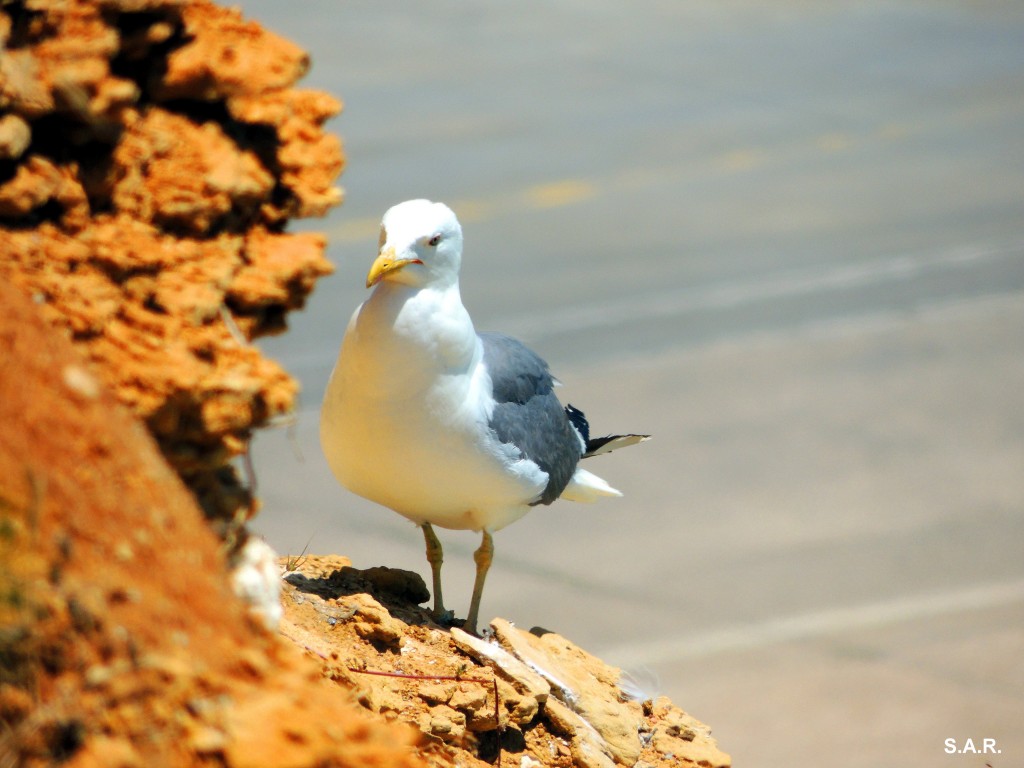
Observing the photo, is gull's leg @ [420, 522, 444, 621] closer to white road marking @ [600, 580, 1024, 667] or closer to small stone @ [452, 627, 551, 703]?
small stone @ [452, 627, 551, 703]

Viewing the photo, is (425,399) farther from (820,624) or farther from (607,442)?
(820,624)

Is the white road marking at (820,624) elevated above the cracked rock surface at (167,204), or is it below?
above

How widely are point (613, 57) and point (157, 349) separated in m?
13.8

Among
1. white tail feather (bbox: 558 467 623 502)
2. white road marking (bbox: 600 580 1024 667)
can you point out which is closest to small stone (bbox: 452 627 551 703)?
white tail feather (bbox: 558 467 623 502)

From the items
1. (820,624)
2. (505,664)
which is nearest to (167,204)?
(505,664)

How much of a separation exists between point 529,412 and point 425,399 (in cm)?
55

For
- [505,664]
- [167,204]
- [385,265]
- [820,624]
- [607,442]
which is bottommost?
[505,664]

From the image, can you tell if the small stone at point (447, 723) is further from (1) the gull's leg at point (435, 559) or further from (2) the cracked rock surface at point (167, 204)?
(2) the cracked rock surface at point (167, 204)

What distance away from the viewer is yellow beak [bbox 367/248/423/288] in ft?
12.0

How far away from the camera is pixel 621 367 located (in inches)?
386

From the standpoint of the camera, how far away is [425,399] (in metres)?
3.86

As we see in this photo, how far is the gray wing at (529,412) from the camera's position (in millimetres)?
4191

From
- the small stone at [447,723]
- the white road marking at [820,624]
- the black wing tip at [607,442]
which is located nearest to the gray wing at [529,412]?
the black wing tip at [607,442]

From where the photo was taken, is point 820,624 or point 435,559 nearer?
point 435,559
